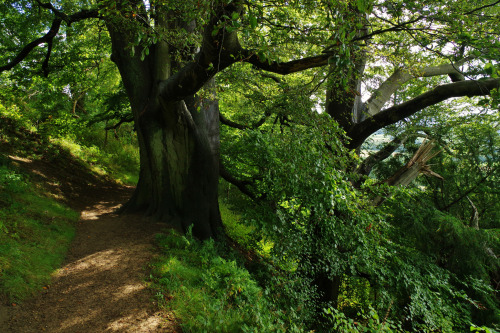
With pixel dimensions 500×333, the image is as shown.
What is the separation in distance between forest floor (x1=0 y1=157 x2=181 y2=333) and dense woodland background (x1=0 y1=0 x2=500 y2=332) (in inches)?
14.8

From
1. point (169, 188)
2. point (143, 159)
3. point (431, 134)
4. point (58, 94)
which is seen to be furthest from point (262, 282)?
point (58, 94)

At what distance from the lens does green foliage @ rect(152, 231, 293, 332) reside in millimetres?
3070

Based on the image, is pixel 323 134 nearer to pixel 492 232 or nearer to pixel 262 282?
pixel 262 282

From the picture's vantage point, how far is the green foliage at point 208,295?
307cm

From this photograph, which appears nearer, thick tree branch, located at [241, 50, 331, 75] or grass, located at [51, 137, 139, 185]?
thick tree branch, located at [241, 50, 331, 75]

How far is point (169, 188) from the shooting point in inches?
265

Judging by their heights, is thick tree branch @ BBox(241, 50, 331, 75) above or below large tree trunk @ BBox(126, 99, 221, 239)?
above

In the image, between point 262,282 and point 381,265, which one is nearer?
point 262,282

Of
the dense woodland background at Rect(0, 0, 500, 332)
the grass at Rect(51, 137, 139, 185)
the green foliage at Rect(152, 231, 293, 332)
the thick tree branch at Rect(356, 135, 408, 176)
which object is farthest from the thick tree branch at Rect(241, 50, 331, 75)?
the grass at Rect(51, 137, 139, 185)

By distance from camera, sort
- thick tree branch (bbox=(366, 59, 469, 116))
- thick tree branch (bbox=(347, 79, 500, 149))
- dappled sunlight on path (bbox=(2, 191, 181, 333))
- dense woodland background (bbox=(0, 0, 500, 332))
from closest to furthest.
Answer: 1. dappled sunlight on path (bbox=(2, 191, 181, 333))
2. dense woodland background (bbox=(0, 0, 500, 332))
3. thick tree branch (bbox=(347, 79, 500, 149))
4. thick tree branch (bbox=(366, 59, 469, 116))

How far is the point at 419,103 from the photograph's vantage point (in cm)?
607

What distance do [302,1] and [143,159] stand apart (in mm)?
4856

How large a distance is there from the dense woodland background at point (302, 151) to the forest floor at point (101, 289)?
377mm

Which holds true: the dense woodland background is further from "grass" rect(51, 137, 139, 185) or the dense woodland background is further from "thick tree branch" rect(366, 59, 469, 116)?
"grass" rect(51, 137, 139, 185)
